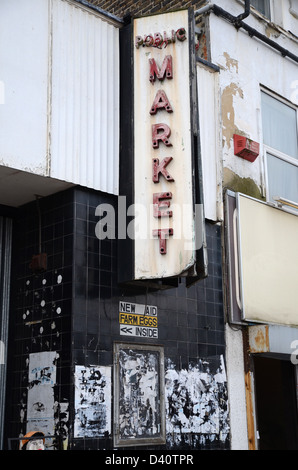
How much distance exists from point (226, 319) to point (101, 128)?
3.32 m

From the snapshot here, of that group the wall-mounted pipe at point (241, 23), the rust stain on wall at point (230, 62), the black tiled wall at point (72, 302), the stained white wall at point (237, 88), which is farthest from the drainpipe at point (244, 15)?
the black tiled wall at point (72, 302)

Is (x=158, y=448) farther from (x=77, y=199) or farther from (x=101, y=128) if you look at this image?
(x=101, y=128)

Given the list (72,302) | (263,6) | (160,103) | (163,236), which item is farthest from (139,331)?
(263,6)

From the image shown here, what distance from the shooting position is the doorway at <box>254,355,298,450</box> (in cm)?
1080

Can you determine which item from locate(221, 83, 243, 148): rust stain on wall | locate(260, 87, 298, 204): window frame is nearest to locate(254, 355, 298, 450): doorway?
locate(260, 87, 298, 204): window frame

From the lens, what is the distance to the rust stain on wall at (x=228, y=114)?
10273 millimetres

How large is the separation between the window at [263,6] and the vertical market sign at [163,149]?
4003 millimetres

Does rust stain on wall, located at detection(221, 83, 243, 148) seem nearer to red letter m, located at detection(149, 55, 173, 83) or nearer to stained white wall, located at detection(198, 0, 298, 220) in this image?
stained white wall, located at detection(198, 0, 298, 220)

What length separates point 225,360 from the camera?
9.42 m

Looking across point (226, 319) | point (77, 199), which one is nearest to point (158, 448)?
point (226, 319)

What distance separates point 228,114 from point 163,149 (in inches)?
99.6

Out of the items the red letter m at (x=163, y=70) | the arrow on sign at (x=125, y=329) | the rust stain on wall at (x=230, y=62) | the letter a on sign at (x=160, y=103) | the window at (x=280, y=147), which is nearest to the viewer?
the arrow on sign at (x=125, y=329)

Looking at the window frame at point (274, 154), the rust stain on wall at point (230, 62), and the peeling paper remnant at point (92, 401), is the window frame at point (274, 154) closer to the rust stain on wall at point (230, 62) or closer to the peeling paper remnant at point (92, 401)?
the rust stain on wall at point (230, 62)

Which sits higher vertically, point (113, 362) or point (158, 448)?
point (113, 362)
